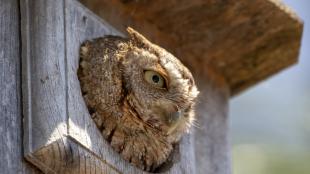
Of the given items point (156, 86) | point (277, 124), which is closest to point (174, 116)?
point (156, 86)

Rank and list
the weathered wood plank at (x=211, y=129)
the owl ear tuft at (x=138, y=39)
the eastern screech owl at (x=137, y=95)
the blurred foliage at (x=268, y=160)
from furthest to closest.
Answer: the blurred foliage at (x=268, y=160)
the weathered wood plank at (x=211, y=129)
the owl ear tuft at (x=138, y=39)
the eastern screech owl at (x=137, y=95)

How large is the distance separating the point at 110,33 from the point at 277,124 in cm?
260

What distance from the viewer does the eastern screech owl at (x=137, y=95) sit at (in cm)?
385

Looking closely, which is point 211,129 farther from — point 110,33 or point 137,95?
point 110,33

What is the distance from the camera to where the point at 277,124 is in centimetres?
643

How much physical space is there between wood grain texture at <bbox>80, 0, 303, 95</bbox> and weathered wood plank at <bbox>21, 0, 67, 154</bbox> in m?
0.46

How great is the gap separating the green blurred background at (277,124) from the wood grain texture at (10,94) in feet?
7.78

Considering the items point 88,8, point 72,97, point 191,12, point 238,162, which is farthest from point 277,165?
point 72,97

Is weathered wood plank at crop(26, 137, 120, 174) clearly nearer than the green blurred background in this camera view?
Yes

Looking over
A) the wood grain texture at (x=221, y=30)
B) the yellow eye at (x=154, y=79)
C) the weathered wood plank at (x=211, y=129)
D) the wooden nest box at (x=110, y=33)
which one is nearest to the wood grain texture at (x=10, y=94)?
the wooden nest box at (x=110, y=33)

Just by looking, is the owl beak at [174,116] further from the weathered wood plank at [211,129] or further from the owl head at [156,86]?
the weathered wood plank at [211,129]

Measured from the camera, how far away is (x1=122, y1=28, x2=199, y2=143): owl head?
159 inches

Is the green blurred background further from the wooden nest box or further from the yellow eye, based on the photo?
the yellow eye

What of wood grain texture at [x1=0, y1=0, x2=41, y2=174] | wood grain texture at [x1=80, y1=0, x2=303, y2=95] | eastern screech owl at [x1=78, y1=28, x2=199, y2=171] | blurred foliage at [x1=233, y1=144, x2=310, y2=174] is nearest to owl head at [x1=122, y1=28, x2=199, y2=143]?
eastern screech owl at [x1=78, y1=28, x2=199, y2=171]
